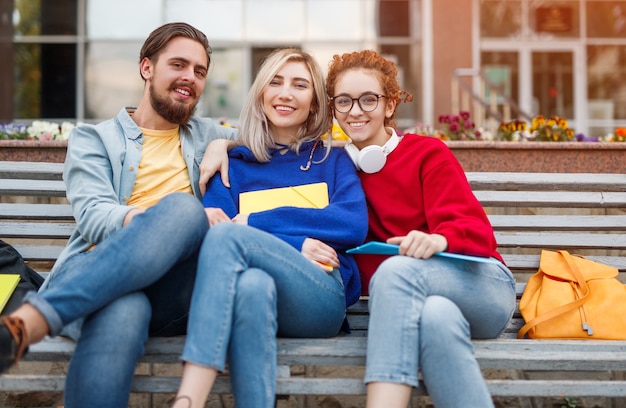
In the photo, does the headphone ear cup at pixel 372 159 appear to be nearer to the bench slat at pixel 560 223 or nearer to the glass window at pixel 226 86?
the bench slat at pixel 560 223

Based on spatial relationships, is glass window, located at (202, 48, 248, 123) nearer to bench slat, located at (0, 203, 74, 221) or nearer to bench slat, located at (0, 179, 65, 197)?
bench slat, located at (0, 179, 65, 197)

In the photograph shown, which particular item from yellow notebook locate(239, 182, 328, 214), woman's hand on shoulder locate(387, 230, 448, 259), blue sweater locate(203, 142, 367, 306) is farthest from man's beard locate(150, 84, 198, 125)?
woman's hand on shoulder locate(387, 230, 448, 259)

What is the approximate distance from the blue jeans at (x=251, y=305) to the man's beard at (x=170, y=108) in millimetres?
819

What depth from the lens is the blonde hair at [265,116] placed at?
293 centimetres

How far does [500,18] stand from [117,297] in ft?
35.6

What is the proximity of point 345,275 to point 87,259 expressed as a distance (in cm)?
97

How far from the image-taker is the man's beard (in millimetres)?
2994

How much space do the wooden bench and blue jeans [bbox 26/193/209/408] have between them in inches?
6.7

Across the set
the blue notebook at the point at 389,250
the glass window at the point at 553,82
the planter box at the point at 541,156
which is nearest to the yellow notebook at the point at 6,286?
the blue notebook at the point at 389,250

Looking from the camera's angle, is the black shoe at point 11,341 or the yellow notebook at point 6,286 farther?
the yellow notebook at point 6,286

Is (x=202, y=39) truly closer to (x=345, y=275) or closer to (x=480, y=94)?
(x=345, y=275)

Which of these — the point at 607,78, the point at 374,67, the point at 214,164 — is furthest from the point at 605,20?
the point at 214,164

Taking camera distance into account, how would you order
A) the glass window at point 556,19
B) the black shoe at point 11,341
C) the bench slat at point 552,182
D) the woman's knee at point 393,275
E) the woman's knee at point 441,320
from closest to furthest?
the black shoe at point 11,341 → the woman's knee at point 441,320 → the woman's knee at point 393,275 → the bench slat at point 552,182 → the glass window at point 556,19

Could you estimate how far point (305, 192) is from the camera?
2844mm
